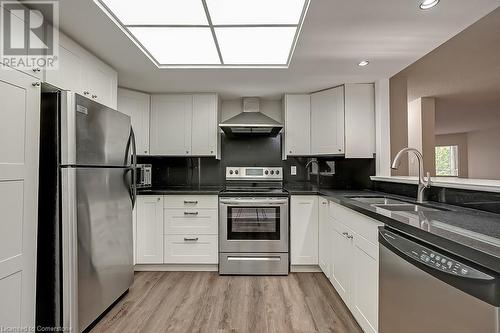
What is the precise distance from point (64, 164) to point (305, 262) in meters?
2.40

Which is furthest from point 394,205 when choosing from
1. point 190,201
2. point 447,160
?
point 447,160

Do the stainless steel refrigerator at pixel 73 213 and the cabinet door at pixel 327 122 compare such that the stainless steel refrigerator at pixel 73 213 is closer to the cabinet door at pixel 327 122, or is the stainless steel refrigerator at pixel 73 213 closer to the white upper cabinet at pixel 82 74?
the white upper cabinet at pixel 82 74

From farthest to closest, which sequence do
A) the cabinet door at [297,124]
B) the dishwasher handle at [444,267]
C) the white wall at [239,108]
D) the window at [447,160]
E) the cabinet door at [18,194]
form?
the window at [447,160] → the white wall at [239,108] → the cabinet door at [297,124] → the cabinet door at [18,194] → the dishwasher handle at [444,267]

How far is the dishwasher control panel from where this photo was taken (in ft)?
2.81

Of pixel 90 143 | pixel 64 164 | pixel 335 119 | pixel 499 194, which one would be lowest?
pixel 499 194

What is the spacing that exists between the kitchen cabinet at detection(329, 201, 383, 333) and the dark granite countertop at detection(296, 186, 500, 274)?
0.17 metres

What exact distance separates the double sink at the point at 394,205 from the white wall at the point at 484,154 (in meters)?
6.79

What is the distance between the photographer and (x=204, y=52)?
223cm

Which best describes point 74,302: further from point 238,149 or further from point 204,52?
point 238,149

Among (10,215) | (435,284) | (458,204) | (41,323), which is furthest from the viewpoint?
(458,204)

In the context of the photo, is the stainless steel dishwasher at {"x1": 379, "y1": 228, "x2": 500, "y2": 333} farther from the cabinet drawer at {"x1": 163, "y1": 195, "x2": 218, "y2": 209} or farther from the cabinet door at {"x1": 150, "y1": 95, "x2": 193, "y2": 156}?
the cabinet door at {"x1": 150, "y1": 95, "x2": 193, "y2": 156}

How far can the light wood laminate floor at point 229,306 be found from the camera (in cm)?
189

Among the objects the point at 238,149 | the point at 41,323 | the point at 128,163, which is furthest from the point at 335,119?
the point at 41,323

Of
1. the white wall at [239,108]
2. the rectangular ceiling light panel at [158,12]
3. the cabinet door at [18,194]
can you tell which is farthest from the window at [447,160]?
the cabinet door at [18,194]
